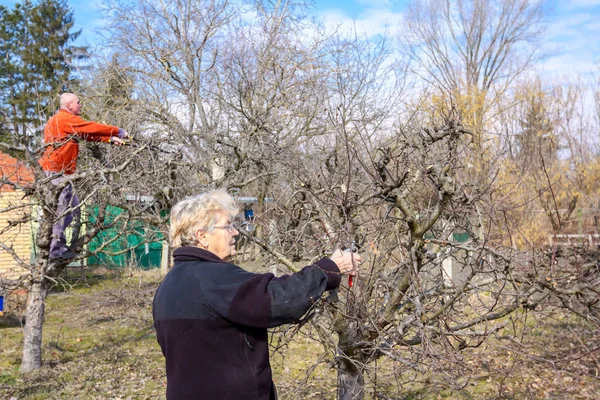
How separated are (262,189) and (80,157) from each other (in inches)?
197

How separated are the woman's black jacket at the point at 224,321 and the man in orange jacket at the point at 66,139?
3.70 m

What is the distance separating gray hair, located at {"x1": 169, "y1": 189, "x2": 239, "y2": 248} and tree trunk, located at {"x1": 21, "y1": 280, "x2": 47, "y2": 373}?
16.2 ft

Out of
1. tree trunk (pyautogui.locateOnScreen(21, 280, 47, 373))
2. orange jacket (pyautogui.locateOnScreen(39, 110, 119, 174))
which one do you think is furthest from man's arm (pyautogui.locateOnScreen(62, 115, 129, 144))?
tree trunk (pyautogui.locateOnScreen(21, 280, 47, 373))

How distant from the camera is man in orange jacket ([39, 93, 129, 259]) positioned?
5.66 metres

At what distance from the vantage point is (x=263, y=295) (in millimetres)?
2102

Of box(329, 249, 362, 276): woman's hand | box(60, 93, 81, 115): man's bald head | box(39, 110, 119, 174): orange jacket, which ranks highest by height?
box(60, 93, 81, 115): man's bald head

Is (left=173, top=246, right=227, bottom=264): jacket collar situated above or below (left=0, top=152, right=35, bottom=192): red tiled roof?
below

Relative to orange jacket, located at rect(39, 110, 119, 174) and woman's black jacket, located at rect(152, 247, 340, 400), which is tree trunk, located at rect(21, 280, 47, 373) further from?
woman's black jacket, located at rect(152, 247, 340, 400)

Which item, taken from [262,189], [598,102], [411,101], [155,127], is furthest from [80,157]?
[598,102]

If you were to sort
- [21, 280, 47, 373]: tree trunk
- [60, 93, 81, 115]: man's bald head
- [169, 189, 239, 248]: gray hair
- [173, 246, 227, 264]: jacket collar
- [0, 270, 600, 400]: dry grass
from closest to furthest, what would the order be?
1. [173, 246, 227, 264]: jacket collar
2. [169, 189, 239, 248]: gray hair
3. [0, 270, 600, 400]: dry grass
4. [60, 93, 81, 115]: man's bald head
5. [21, 280, 47, 373]: tree trunk

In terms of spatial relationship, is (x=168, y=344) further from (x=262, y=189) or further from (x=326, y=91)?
(x=326, y=91)

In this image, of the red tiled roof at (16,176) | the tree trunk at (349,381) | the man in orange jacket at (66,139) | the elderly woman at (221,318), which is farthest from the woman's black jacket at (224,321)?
the red tiled roof at (16,176)

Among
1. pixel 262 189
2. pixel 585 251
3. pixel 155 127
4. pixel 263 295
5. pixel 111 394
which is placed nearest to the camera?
pixel 263 295

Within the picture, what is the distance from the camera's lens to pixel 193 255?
90.5 inches
